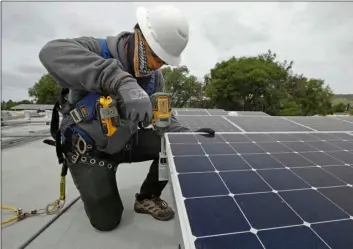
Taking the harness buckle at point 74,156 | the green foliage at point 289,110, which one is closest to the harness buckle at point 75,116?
the harness buckle at point 74,156

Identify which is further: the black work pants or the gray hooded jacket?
the black work pants

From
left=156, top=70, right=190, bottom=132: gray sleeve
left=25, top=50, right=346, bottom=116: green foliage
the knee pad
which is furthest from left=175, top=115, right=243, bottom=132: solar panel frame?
left=25, top=50, right=346, bottom=116: green foliage

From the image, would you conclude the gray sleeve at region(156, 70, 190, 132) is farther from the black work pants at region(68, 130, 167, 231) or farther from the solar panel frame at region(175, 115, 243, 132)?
the solar panel frame at region(175, 115, 243, 132)

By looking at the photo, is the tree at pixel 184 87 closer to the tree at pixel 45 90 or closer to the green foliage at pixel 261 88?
the green foliage at pixel 261 88

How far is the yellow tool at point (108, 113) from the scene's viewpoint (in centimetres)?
180

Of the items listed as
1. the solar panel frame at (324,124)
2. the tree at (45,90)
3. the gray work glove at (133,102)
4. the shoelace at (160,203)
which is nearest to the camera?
the gray work glove at (133,102)

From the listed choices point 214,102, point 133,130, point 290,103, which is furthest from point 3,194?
point 290,103

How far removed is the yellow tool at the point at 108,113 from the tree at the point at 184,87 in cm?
3306

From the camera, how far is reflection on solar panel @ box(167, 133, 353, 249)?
1.01 m

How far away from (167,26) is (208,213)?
4.84 ft

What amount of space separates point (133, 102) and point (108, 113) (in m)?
0.26

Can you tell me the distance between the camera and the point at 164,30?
1962mm

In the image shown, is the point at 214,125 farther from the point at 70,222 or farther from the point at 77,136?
the point at 70,222

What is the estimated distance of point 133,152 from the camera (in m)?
2.68
